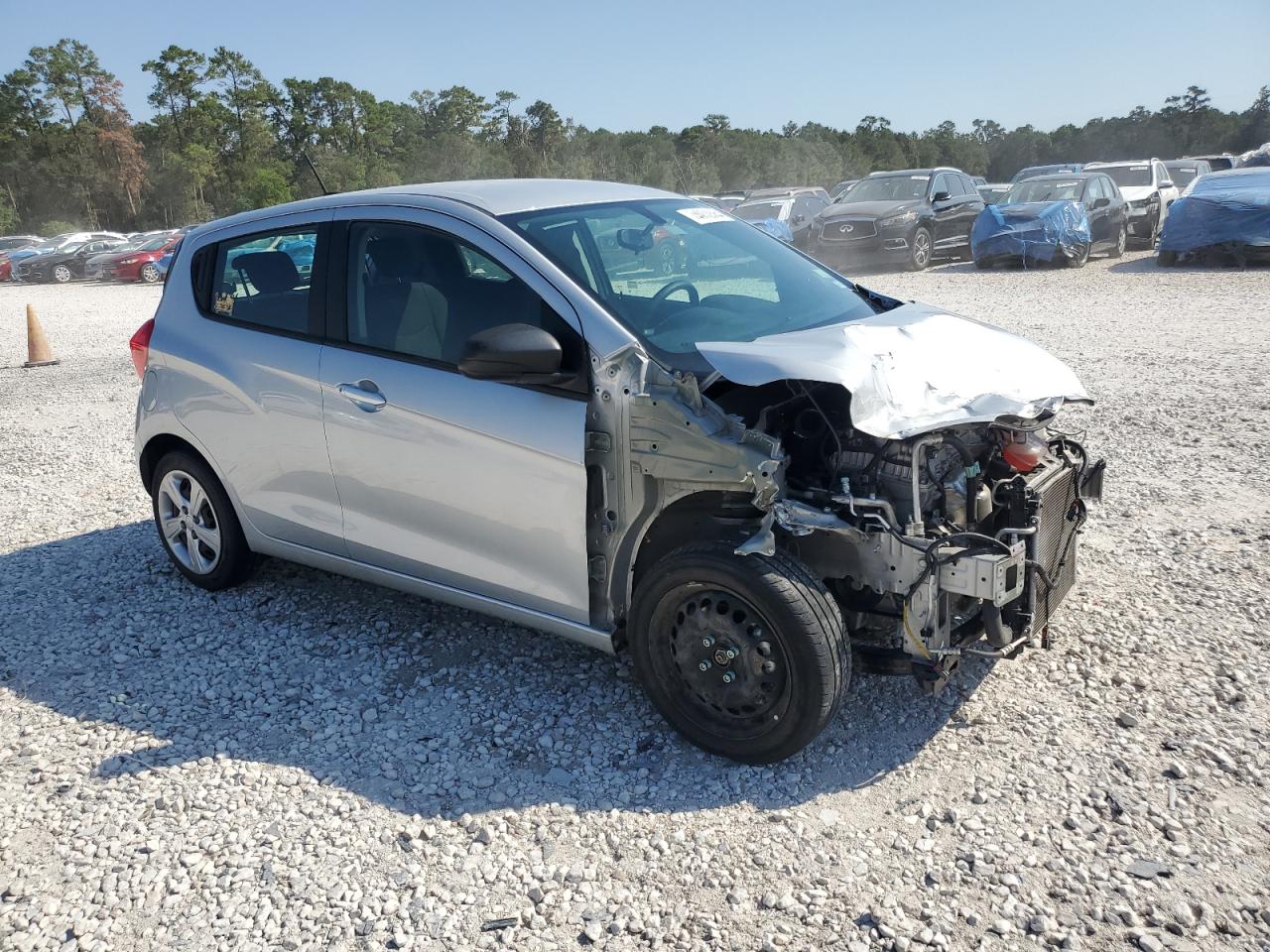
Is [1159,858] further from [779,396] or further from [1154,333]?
[1154,333]

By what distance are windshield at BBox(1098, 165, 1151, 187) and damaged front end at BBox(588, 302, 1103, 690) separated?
19705 mm

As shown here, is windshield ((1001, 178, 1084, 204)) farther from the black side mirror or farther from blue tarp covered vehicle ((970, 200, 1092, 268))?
the black side mirror

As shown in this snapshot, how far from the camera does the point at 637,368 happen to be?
3549mm

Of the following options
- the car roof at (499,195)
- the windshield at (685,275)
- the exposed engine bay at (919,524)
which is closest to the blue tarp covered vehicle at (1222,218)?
the windshield at (685,275)

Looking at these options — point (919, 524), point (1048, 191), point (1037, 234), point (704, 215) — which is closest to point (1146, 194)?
point (1048, 191)

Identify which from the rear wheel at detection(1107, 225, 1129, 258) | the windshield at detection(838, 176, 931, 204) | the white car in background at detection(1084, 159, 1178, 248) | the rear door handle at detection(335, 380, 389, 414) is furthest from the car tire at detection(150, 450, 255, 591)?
the white car in background at detection(1084, 159, 1178, 248)

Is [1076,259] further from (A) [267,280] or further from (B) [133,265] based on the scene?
(B) [133,265]

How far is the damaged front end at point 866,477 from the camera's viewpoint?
11.1ft

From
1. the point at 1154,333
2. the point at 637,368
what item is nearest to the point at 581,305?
the point at 637,368

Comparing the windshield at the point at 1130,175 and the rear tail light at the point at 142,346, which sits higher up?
the windshield at the point at 1130,175

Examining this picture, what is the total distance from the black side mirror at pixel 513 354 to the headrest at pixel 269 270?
4.80 ft

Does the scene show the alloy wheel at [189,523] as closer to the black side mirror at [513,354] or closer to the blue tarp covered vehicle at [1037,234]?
the black side mirror at [513,354]

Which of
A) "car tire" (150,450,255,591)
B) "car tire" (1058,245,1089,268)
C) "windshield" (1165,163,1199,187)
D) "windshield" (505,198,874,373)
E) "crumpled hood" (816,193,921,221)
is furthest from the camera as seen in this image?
"windshield" (1165,163,1199,187)

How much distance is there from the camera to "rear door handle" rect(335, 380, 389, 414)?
13.6 ft
